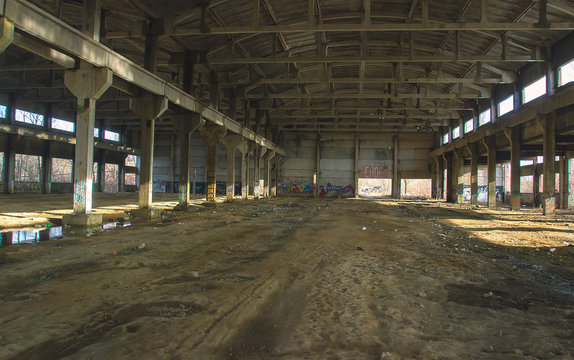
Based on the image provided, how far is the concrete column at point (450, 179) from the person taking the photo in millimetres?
26219

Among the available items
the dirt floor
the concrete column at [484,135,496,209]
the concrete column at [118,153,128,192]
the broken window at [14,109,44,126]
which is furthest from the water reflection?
the concrete column at [118,153,128,192]

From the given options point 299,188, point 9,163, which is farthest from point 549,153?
point 9,163

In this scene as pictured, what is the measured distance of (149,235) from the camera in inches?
300

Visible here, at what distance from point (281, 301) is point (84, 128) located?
7782 mm

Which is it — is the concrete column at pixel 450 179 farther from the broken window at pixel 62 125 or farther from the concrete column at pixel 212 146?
the broken window at pixel 62 125

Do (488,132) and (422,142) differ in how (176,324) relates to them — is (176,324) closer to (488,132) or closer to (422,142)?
(488,132)

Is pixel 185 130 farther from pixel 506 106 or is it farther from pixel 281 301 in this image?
pixel 506 106

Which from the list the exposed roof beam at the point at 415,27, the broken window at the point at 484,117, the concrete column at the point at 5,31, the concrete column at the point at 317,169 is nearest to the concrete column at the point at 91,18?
the concrete column at the point at 5,31

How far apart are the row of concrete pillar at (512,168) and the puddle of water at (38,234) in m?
17.0

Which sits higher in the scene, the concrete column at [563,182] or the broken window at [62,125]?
the broken window at [62,125]

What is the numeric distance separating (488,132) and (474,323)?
1970 cm

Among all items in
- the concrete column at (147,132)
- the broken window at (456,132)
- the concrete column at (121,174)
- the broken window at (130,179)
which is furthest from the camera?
the broken window at (130,179)

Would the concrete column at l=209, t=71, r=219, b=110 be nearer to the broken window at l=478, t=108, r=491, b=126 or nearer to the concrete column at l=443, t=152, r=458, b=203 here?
the broken window at l=478, t=108, r=491, b=126

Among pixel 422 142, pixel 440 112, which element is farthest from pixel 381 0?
pixel 422 142
